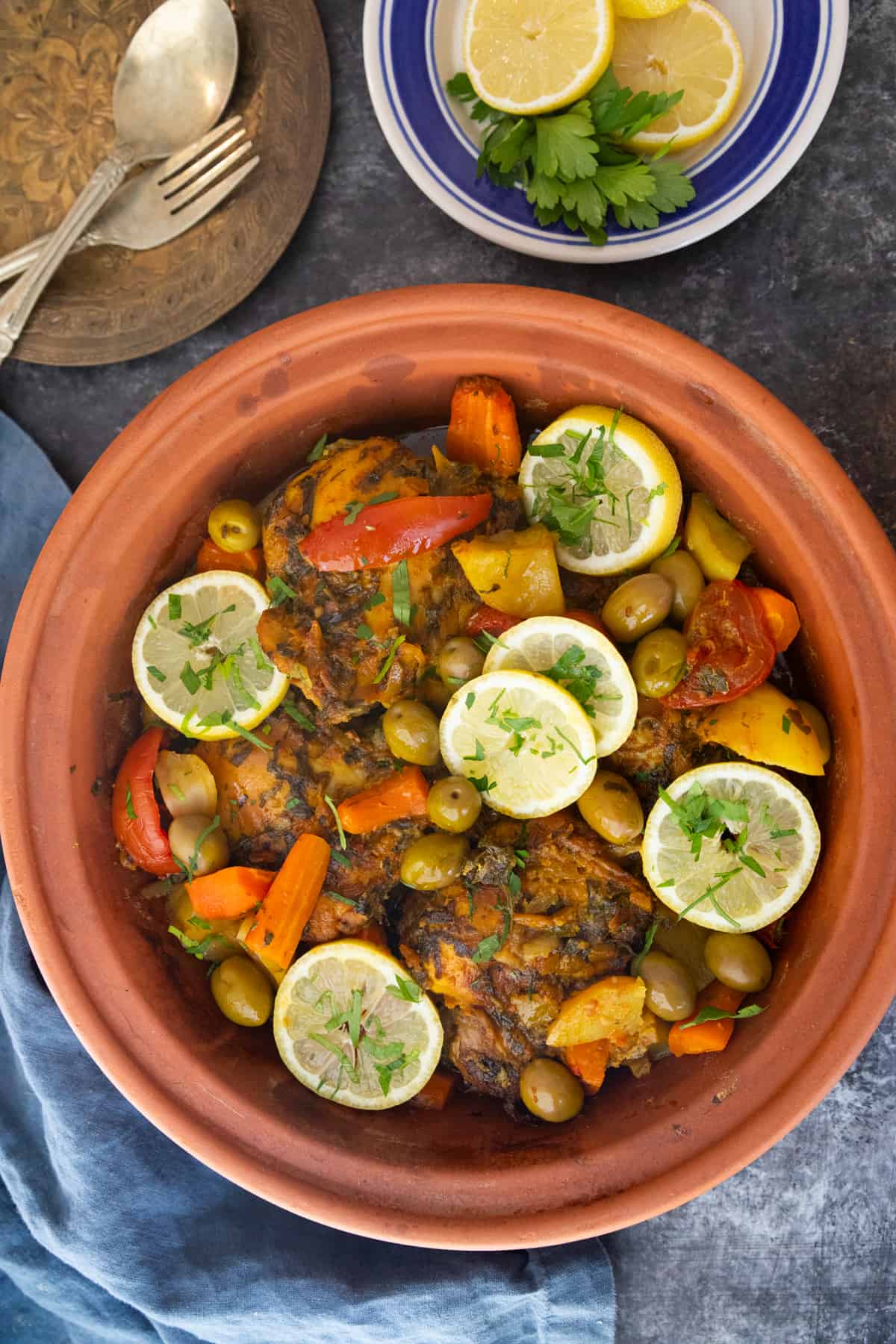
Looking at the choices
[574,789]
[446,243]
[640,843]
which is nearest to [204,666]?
[574,789]

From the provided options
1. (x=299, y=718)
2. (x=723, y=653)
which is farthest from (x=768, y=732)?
(x=299, y=718)

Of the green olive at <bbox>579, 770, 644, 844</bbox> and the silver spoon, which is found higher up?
the silver spoon

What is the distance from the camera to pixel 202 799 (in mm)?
2504

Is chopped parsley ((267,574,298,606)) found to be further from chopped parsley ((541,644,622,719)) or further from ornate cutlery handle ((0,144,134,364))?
ornate cutlery handle ((0,144,134,364))

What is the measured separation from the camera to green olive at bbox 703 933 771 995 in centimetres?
236

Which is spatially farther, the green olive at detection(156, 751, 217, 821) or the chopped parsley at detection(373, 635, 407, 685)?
the green olive at detection(156, 751, 217, 821)

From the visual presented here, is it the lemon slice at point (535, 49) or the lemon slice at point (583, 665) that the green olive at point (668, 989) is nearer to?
the lemon slice at point (583, 665)

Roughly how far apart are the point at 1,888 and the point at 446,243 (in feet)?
7.39

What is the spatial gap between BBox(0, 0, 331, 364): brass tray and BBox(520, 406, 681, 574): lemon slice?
1081 millimetres

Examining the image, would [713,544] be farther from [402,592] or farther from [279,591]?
[279,591]

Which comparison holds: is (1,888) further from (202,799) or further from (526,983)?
(526,983)

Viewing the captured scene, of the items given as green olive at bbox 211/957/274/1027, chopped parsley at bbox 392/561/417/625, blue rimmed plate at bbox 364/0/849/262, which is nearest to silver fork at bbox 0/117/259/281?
blue rimmed plate at bbox 364/0/849/262

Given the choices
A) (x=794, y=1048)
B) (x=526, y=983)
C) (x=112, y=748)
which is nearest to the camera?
(x=794, y=1048)

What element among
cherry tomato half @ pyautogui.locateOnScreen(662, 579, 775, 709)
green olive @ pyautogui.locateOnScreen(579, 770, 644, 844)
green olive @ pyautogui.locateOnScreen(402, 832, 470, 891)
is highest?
cherry tomato half @ pyautogui.locateOnScreen(662, 579, 775, 709)
